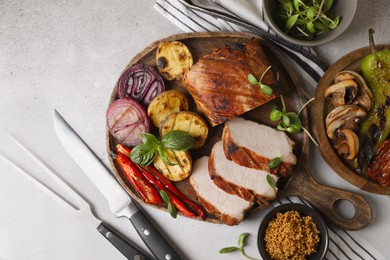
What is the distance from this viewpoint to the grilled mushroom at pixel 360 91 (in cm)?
281

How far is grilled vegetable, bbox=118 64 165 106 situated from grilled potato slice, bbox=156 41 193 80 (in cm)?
6

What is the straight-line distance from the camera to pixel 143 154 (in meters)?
2.91

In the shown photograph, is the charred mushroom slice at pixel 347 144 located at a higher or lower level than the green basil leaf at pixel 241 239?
higher

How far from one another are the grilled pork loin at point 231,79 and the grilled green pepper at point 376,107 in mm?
515

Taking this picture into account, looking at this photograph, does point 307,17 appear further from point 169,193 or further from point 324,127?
point 169,193

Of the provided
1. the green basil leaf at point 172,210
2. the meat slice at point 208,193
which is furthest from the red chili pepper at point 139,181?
the meat slice at point 208,193

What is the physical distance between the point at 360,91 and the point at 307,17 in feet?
1.62

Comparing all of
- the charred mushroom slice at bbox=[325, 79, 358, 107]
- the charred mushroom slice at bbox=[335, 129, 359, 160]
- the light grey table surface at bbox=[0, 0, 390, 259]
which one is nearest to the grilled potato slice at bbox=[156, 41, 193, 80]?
Result: the light grey table surface at bbox=[0, 0, 390, 259]

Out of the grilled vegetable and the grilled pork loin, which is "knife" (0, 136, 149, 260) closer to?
the grilled vegetable

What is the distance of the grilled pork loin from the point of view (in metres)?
2.83

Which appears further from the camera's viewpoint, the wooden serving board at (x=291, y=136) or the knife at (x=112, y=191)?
the knife at (x=112, y=191)

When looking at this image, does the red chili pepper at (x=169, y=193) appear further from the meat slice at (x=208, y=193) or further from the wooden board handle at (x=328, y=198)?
the wooden board handle at (x=328, y=198)

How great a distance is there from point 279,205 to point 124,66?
1.26 m

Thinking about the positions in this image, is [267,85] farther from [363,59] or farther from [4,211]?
[4,211]
